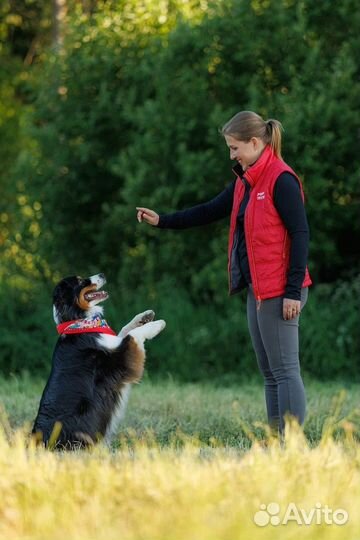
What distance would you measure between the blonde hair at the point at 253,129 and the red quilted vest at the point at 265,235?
14 cm

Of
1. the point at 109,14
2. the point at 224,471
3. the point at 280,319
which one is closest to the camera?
the point at 224,471

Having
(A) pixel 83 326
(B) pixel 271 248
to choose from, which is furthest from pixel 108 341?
(B) pixel 271 248

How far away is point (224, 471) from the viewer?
4465 mm

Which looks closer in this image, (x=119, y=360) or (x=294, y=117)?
(x=119, y=360)

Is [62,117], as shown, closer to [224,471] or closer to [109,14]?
[109,14]

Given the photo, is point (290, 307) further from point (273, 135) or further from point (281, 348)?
point (273, 135)

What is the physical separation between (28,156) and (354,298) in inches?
180

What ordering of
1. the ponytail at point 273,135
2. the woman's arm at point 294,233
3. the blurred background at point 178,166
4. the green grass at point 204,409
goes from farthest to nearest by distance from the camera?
the blurred background at point 178,166 < the green grass at point 204,409 < the ponytail at point 273,135 < the woman's arm at point 294,233

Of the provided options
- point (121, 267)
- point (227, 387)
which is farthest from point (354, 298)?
point (121, 267)

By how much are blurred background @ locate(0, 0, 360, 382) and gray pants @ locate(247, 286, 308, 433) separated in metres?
5.09

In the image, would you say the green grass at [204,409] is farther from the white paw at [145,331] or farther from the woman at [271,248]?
the white paw at [145,331]

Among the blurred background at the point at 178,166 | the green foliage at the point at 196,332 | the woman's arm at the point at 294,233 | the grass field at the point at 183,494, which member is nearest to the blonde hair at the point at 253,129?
the woman's arm at the point at 294,233

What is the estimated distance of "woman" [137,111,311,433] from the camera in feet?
19.0

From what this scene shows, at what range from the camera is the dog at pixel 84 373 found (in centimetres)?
610
